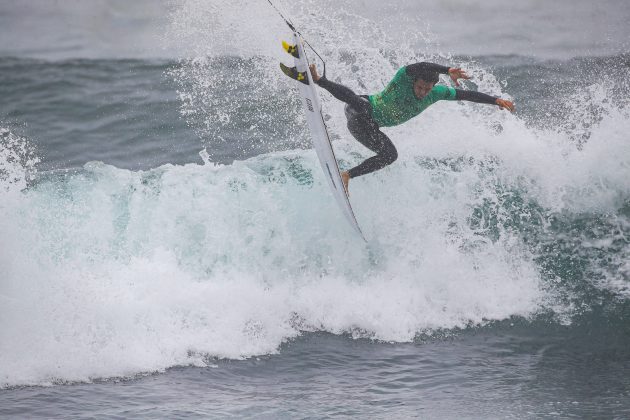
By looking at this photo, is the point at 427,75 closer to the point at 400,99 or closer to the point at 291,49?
the point at 400,99

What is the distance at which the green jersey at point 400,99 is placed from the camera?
7.27 meters

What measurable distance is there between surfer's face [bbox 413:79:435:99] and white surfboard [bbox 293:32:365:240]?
0.94 metres

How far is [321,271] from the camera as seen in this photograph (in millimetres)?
8289

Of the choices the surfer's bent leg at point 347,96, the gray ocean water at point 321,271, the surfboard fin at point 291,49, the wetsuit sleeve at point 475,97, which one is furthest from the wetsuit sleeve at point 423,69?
the gray ocean water at point 321,271

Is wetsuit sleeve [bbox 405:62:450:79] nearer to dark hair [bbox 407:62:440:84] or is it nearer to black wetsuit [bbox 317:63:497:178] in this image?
dark hair [bbox 407:62:440:84]

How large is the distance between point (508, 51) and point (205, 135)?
26.5 feet

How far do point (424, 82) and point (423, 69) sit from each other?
0.52 feet

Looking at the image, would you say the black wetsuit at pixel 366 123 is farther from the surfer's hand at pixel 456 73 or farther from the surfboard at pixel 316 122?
the surfer's hand at pixel 456 73

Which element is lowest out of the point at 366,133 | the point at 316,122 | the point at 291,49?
the point at 366,133

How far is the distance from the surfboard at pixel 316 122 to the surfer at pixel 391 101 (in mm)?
92

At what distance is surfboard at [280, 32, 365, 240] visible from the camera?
6957 mm

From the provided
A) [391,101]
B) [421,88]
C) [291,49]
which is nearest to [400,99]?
[391,101]

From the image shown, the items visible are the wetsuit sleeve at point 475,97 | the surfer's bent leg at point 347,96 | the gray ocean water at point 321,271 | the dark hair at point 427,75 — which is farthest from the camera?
the surfer's bent leg at point 347,96

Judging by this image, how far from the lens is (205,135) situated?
1256 cm
